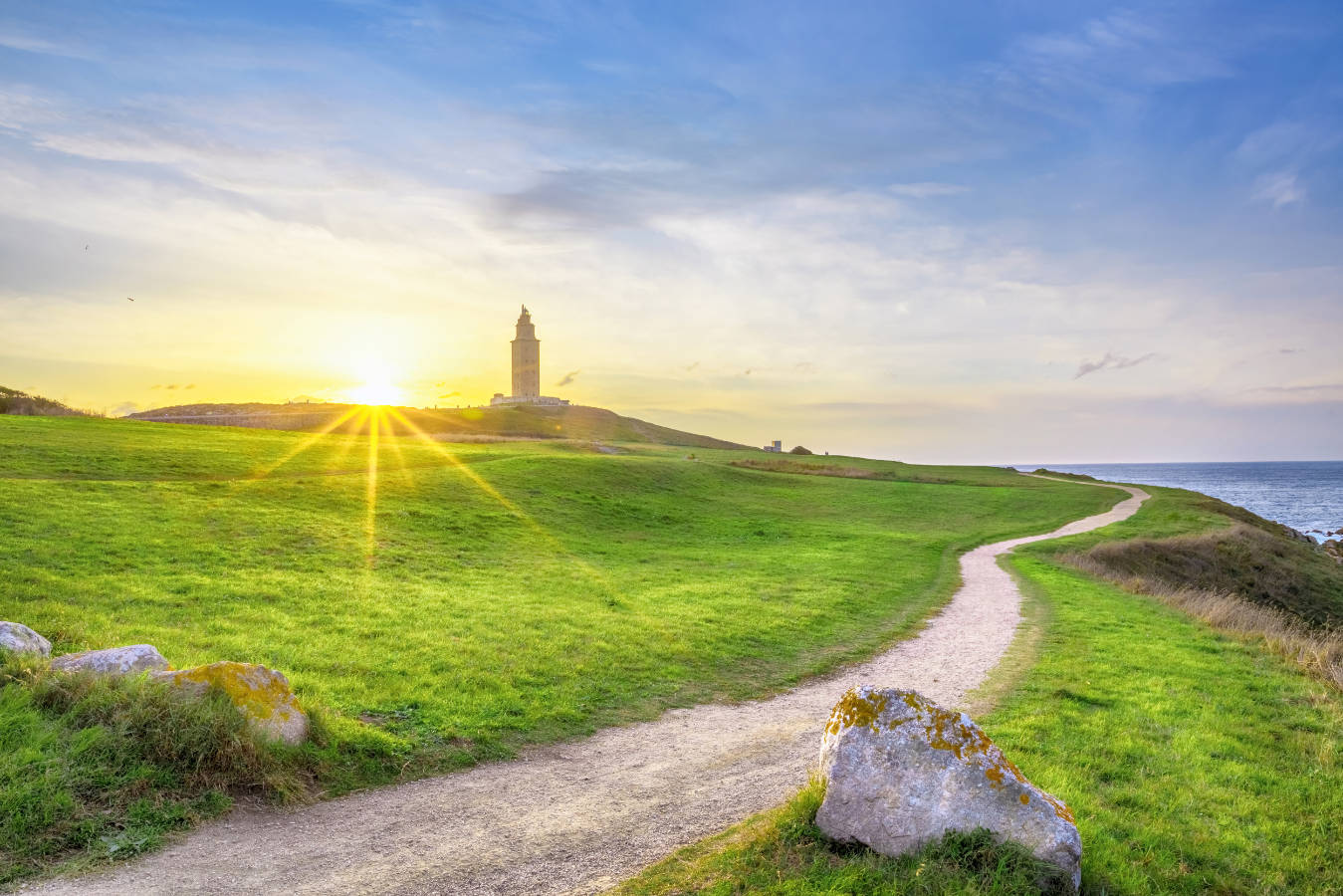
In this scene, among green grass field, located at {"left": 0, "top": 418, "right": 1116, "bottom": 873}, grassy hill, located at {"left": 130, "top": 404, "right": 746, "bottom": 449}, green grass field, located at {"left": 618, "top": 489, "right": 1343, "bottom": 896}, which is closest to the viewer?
green grass field, located at {"left": 618, "top": 489, "right": 1343, "bottom": 896}

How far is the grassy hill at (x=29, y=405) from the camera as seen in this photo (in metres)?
43.5

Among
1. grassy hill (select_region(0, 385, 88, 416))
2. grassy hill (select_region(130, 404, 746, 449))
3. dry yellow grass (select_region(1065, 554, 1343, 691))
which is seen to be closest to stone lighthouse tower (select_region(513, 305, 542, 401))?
grassy hill (select_region(130, 404, 746, 449))

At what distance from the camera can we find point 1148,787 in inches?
363

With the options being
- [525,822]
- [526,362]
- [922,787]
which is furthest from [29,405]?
[526,362]

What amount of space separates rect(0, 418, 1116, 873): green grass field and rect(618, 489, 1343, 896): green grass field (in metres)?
4.54

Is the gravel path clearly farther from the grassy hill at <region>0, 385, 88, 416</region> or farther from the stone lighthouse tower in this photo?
the stone lighthouse tower

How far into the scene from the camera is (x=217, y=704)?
9.13m

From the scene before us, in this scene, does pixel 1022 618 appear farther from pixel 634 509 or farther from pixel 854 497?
pixel 854 497

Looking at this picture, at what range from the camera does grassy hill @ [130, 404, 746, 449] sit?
261 ft

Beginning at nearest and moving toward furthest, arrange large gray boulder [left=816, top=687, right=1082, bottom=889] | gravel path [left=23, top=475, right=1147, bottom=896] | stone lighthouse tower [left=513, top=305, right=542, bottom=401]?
1. large gray boulder [left=816, top=687, right=1082, bottom=889]
2. gravel path [left=23, top=475, right=1147, bottom=896]
3. stone lighthouse tower [left=513, top=305, right=542, bottom=401]

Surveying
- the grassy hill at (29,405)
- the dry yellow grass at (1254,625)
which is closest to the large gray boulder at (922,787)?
the dry yellow grass at (1254,625)

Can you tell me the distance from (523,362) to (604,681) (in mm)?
135930

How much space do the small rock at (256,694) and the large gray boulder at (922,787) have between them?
22.3ft

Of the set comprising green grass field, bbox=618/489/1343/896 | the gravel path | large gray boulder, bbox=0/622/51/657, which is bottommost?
the gravel path
